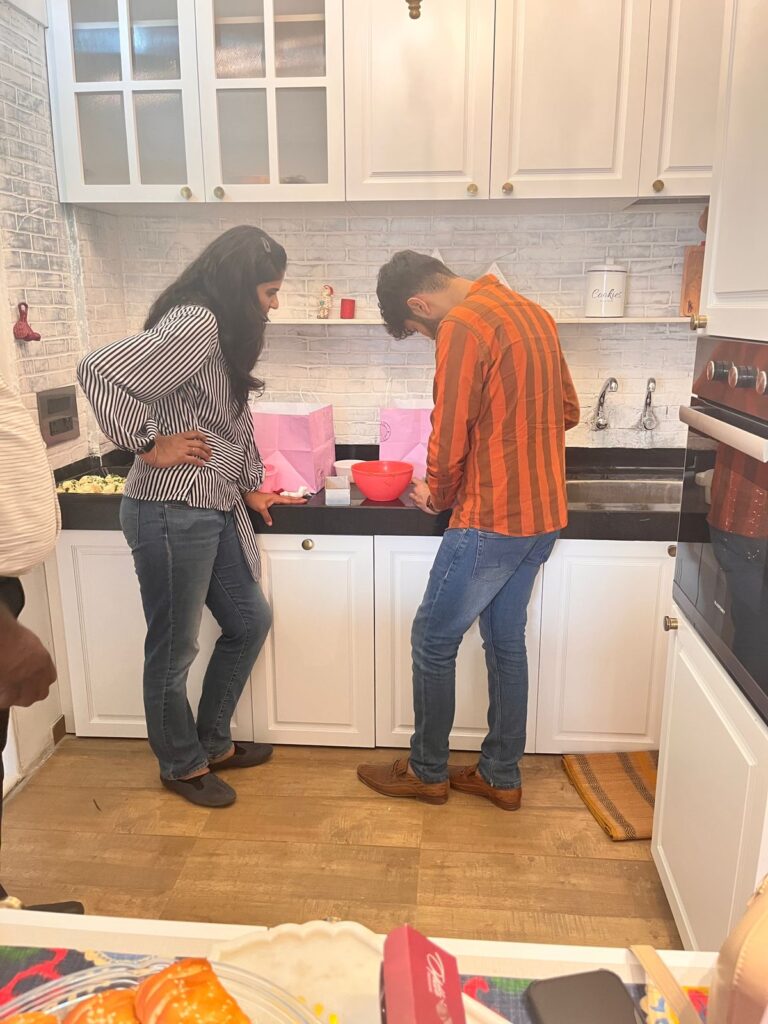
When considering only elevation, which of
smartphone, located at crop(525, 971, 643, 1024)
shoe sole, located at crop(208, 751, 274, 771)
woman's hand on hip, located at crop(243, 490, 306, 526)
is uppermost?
smartphone, located at crop(525, 971, 643, 1024)

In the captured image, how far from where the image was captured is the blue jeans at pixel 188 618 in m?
2.21

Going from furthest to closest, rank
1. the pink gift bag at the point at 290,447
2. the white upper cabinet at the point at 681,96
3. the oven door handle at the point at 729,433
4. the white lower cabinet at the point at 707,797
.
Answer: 1. the pink gift bag at the point at 290,447
2. the white upper cabinet at the point at 681,96
3. the white lower cabinet at the point at 707,797
4. the oven door handle at the point at 729,433

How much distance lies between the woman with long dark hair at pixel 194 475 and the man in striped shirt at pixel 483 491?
0.42m

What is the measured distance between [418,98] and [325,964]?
7.83ft

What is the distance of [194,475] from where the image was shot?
2.19 metres

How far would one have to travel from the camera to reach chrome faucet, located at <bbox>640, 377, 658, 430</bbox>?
294 cm

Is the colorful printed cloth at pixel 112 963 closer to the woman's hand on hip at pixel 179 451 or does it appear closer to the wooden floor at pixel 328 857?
the wooden floor at pixel 328 857

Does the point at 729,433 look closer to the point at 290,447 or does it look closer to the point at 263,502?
the point at 263,502

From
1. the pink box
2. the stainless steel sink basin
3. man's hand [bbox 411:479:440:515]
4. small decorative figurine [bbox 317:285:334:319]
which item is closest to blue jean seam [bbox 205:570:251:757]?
man's hand [bbox 411:479:440:515]

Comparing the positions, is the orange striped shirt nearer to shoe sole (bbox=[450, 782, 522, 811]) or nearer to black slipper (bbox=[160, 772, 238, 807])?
shoe sole (bbox=[450, 782, 522, 811])

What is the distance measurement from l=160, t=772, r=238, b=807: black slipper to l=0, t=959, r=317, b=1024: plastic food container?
1821 millimetres

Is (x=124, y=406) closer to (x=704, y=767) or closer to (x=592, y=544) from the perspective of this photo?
(x=592, y=544)

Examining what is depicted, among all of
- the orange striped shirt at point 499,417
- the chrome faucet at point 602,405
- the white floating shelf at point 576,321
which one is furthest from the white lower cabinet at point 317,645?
the chrome faucet at point 602,405

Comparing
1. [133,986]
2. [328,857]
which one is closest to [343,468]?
[328,857]
